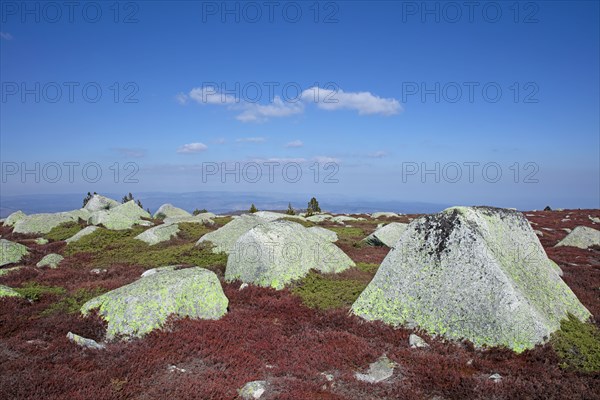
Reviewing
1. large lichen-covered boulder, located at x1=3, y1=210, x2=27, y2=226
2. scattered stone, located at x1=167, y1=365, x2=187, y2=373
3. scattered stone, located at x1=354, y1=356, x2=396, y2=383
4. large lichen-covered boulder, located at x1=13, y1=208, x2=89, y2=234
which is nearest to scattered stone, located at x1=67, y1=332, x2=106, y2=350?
scattered stone, located at x1=167, y1=365, x2=187, y2=373

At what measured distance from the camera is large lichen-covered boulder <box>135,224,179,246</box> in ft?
91.8

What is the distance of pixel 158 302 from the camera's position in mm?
12000

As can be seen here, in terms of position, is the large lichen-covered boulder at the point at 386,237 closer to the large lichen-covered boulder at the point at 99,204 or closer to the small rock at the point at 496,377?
the small rock at the point at 496,377

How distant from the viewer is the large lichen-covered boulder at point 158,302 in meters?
11.4

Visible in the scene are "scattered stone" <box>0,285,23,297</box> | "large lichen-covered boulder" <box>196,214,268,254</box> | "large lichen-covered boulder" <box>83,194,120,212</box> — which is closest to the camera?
"scattered stone" <box>0,285,23,297</box>

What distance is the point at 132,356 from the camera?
9.61 metres

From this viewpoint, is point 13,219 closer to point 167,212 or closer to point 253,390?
point 167,212

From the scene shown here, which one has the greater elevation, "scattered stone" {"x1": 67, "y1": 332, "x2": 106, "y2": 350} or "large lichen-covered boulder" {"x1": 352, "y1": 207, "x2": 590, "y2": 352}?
"large lichen-covered boulder" {"x1": 352, "y1": 207, "x2": 590, "y2": 352}

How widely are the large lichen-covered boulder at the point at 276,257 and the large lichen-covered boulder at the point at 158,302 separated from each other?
11.9 feet

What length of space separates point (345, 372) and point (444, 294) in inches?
185

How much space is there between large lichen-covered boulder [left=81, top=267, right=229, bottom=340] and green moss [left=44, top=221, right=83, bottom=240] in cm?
2564

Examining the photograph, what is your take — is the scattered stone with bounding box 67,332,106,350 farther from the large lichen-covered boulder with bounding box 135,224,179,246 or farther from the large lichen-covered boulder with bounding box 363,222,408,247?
the large lichen-covered boulder with bounding box 363,222,408,247

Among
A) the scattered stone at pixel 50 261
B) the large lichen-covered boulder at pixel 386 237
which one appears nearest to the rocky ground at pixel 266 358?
the scattered stone at pixel 50 261

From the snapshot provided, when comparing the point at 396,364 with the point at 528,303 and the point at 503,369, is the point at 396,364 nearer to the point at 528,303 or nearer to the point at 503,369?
the point at 503,369
